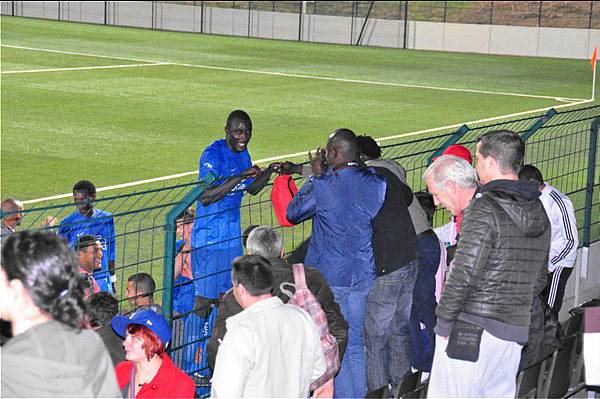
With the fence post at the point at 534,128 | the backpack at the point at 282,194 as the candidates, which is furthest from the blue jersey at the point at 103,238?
the fence post at the point at 534,128

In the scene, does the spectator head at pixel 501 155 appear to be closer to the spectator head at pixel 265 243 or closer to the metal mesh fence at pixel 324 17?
the spectator head at pixel 265 243

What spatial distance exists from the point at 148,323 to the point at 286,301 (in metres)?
0.83

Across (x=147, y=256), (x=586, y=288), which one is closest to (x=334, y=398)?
(x=586, y=288)

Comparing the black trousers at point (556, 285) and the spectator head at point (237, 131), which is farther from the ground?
the spectator head at point (237, 131)

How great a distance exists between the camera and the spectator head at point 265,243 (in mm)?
6586

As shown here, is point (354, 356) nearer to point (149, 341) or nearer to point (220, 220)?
point (149, 341)

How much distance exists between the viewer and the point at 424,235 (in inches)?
310

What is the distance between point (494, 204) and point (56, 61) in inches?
1206

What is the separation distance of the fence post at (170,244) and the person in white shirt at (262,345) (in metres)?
1.15

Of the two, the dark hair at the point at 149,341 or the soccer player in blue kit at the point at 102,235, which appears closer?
the dark hair at the point at 149,341

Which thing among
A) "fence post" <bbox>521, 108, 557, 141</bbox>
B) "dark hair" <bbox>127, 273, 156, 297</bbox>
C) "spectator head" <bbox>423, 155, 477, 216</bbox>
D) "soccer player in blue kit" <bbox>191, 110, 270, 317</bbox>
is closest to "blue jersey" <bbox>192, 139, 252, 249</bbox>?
"soccer player in blue kit" <bbox>191, 110, 270, 317</bbox>

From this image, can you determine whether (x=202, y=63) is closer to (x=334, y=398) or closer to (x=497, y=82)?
(x=497, y=82)

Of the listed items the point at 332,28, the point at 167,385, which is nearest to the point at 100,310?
the point at 167,385

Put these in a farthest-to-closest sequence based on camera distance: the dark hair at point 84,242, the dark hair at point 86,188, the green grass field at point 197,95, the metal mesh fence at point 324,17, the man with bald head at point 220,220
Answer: the metal mesh fence at point 324,17
the green grass field at point 197,95
the dark hair at point 86,188
the man with bald head at point 220,220
the dark hair at point 84,242
